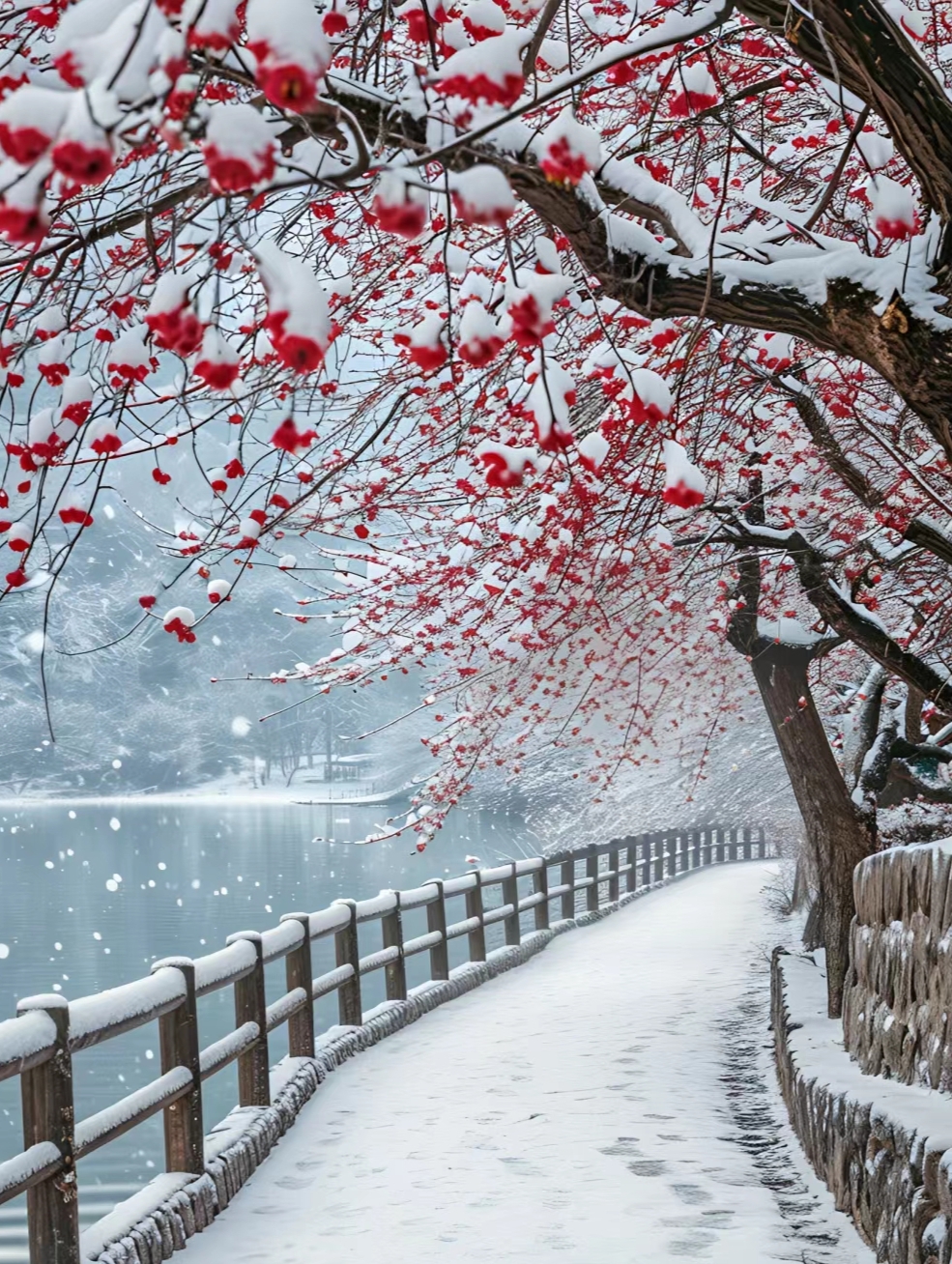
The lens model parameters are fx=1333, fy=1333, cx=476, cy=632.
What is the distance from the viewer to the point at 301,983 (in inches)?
346

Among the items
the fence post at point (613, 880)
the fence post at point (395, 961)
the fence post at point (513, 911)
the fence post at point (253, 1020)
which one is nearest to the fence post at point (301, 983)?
the fence post at point (253, 1020)

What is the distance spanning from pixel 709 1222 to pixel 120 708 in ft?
434

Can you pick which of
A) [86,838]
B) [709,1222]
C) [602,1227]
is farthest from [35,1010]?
[86,838]

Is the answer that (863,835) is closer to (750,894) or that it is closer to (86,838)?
(750,894)

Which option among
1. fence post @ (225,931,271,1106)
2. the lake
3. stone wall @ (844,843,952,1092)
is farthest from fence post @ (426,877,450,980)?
stone wall @ (844,843,952,1092)

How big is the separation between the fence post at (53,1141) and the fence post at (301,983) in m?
3.89

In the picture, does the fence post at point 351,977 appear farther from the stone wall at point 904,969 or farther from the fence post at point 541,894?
the fence post at point 541,894

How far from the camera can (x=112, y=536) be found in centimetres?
12925

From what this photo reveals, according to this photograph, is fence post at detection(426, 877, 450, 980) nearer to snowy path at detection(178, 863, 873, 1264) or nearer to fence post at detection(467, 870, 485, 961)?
snowy path at detection(178, 863, 873, 1264)

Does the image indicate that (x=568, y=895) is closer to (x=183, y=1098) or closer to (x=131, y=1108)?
(x=183, y=1098)

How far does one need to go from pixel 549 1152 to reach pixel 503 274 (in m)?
4.66

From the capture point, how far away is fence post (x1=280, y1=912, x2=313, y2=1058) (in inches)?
339

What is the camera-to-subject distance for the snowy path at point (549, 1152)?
18.6 ft

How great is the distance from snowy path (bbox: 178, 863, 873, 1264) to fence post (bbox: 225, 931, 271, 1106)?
0.34 m
